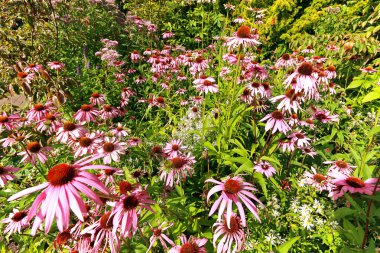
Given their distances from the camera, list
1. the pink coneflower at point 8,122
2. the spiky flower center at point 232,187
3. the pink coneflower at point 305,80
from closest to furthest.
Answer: the spiky flower center at point 232,187, the pink coneflower at point 305,80, the pink coneflower at point 8,122

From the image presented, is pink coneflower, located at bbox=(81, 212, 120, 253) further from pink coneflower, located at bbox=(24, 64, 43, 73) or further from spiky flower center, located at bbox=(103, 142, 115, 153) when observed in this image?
pink coneflower, located at bbox=(24, 64, 43, 73)

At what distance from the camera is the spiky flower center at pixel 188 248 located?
129 cm

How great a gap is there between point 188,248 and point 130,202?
0.47 metres

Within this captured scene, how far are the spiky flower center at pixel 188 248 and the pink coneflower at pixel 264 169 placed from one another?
0.82m

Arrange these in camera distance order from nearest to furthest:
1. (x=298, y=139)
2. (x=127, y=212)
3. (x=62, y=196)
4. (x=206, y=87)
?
(x=62, y=196) → (x=127, y=212) → (x=298, y=139) → (x=206, y=87)

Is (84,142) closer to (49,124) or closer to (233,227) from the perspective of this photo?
(49,124)

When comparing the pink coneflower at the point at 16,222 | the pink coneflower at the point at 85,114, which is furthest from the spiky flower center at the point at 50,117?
the pink coneflower at the point at 16,222

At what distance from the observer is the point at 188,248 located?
1305 millimetres

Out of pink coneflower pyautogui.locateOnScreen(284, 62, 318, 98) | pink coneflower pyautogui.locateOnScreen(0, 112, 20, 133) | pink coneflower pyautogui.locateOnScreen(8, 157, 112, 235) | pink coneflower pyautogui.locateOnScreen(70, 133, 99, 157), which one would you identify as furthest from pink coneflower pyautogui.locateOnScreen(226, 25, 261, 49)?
pink coneflower pyautogui.locateOnScreen(0, 112, 20, 133)

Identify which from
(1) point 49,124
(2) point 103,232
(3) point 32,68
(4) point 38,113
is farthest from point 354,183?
(3) point 32,68

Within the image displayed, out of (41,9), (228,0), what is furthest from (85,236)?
(228,0)

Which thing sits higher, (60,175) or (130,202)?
(60,175)

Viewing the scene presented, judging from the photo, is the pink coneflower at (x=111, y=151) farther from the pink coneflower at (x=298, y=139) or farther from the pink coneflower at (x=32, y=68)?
the pink coneflower at (x=32, y=68)

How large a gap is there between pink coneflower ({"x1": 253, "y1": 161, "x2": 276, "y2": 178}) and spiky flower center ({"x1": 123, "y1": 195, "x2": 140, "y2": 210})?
1.11 metres
